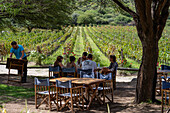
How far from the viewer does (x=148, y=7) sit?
5.09 meters

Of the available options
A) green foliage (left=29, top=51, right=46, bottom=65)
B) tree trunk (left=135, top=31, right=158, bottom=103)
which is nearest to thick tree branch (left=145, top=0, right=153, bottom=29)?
tree trunk (left=135, top=31, right=158, bottom=103)

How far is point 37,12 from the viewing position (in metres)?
9.65

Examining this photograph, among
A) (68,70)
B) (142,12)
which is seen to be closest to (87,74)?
(68,70)

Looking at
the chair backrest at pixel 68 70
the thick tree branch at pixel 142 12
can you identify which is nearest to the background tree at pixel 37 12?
the chair backrest at pixel 68 70

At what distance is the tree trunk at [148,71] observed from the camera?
17.7 ft

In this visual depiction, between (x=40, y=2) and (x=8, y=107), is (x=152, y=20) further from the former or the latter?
(x=40, y=2)

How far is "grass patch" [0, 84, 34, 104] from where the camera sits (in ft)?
20.3

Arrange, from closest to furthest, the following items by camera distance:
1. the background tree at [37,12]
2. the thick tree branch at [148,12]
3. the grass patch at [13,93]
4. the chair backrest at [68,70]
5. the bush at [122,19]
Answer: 1. the thick tree branch at [148,12]
2. the grass patch at [13,93]
3. the chair backrest at [68,70]
4. the background tree at [37,12]
5. the bush at [122,19]

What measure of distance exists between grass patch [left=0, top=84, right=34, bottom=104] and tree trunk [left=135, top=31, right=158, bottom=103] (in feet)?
9.49

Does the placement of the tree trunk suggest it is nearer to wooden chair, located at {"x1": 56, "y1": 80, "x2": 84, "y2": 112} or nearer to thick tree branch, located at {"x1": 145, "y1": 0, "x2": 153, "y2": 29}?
thick tree branch, located at {"x1": 145, "y1": 0, "x2": 153, "y2": 29}

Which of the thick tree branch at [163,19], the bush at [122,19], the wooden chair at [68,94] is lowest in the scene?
the wooden chair at [68,94]

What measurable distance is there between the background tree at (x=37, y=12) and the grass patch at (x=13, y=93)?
263 cm

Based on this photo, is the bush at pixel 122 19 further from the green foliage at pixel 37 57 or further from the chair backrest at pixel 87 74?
the chair backrest at pixel 87 74

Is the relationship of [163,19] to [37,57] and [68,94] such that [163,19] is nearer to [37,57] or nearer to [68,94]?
[68,94]
